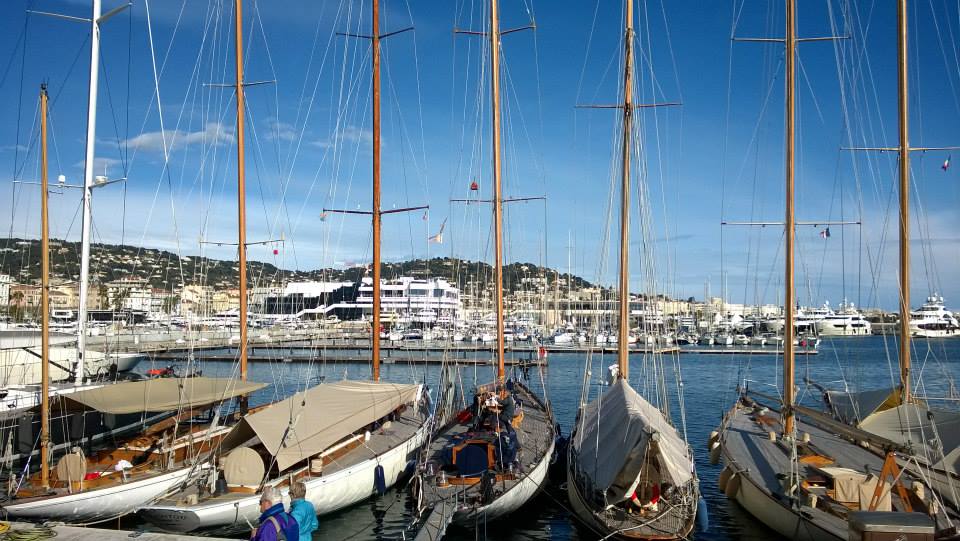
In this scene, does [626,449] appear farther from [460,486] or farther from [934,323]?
[934,323]

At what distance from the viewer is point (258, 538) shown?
9031mm

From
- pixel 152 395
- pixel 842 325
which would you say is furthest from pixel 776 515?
pixel 842 325

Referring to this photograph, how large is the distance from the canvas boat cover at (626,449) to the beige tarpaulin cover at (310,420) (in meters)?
5.88

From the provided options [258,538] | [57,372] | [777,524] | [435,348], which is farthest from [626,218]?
[435,348]

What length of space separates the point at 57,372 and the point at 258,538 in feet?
98.6

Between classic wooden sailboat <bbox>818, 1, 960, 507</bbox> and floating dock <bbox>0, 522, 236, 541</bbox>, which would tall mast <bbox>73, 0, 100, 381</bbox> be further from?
classic wooden sailboat <bbox>818, 1, 960, 507</bbox>

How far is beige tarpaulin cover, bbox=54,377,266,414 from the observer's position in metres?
18.6

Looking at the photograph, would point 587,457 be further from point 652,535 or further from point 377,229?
point 377,229

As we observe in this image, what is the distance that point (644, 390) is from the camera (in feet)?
91.2

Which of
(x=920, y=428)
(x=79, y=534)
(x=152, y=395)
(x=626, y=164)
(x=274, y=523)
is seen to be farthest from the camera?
(x=626, y=164)

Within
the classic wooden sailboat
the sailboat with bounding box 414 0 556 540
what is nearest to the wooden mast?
the sailboat with bounding box 414 0 556 540

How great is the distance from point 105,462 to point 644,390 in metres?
18.6

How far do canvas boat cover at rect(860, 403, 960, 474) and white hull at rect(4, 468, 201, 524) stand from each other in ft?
52.8

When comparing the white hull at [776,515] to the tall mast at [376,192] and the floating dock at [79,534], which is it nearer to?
the floating dock at [79,534]
